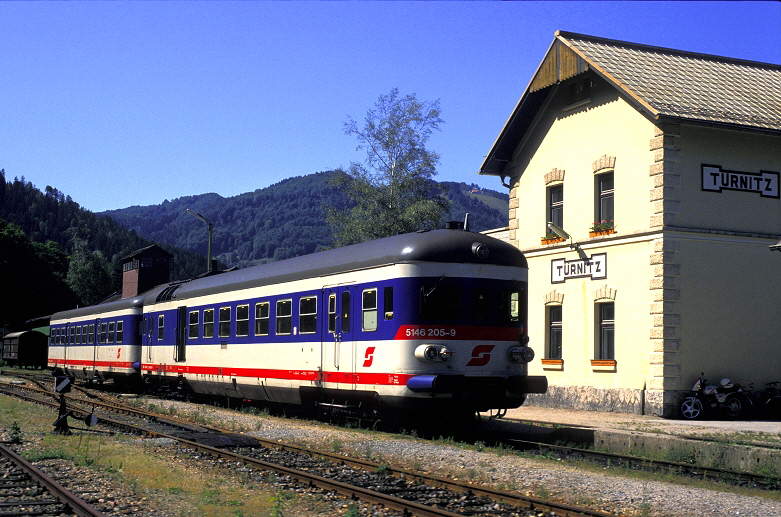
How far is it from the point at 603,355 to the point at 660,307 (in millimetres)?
2364

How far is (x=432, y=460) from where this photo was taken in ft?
38.9

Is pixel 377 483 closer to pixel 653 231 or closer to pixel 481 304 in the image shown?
pixel 481 304

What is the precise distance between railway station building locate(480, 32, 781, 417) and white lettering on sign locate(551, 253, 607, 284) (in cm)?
4

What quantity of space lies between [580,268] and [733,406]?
190 inches

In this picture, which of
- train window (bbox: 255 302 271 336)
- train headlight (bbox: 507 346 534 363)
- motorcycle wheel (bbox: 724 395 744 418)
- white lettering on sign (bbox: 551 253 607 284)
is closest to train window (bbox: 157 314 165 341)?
train window (bbox: 255 302 271 336)

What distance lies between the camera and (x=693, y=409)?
18.4 metres

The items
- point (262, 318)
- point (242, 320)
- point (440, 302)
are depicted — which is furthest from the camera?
point (242, 320)

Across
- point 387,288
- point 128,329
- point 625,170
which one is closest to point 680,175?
point 625,170

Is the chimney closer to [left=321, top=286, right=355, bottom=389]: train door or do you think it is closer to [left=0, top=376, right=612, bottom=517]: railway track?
[left=321, top=286, right=355, bottom=389]: train door

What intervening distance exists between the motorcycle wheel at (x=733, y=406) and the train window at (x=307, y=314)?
8534 mm

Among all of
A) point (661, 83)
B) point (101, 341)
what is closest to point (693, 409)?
point (661, 83)

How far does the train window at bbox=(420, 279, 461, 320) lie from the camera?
14.3 meters

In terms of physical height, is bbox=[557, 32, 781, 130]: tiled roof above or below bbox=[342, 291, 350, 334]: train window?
above

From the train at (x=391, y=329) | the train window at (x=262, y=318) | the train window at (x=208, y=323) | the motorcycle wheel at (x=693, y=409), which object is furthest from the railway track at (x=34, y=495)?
the motorcycle wheel at (x=693, y=409)
